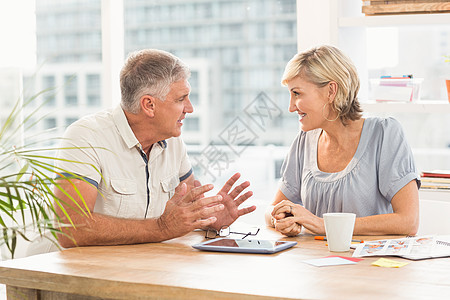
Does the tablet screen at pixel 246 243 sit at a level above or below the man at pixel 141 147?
below

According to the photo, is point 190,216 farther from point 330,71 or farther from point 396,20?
point 396,20

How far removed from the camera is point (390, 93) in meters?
2.81

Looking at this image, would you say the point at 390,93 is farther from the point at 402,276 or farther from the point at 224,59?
the point at 224,59

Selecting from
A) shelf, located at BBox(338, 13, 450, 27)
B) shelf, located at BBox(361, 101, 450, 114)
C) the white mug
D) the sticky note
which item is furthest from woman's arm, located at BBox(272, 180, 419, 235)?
shelf, located at BBox(338, 13, 450, 27)

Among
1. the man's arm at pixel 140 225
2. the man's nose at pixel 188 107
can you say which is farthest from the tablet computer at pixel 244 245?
the man's nose at pixel 188 107

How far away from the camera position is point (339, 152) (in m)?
2.25

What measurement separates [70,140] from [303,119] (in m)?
0.83

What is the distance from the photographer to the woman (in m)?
2.13

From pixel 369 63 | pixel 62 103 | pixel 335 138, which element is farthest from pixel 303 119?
pixel 62 103

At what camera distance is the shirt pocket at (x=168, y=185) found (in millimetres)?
2232

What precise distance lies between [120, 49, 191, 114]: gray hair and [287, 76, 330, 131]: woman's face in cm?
42

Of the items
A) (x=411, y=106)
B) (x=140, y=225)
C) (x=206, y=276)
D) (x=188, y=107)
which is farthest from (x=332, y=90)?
(x=206, y=276)

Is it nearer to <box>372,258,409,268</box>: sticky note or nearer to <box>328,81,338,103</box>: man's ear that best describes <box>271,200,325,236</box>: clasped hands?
<box>372,258,409,268</box>: sticky note

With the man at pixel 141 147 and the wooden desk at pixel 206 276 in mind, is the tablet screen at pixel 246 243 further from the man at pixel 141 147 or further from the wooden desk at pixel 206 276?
the man at pixel 141 147
